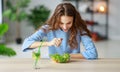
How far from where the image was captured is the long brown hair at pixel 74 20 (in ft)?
8.61

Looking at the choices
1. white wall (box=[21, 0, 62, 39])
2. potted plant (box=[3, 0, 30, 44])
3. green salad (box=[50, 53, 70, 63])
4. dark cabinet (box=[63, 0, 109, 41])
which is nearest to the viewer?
green salad (box=[50, 53, 70, 63])

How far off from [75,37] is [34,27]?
496 cm

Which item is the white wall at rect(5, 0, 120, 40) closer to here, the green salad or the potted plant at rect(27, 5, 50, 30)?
the potted plant at rect(27, 5, 50, 30)

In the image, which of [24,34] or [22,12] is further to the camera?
[24,34]

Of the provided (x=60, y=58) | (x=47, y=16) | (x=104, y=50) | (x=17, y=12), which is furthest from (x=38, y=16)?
(x=60, y=58)

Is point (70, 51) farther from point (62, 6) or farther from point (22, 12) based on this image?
point (22, 12)

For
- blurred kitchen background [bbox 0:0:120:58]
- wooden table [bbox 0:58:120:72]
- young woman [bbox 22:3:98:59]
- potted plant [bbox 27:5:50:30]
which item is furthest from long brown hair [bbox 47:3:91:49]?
potted plant [bbox 27:5:50:30]

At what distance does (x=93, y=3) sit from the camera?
833 cm

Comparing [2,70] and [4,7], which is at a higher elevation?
[4,7]

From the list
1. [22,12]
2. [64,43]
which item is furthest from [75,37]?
[22,12]

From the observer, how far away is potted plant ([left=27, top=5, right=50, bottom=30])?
7.50 metres

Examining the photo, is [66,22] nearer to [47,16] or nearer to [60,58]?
[60,58]

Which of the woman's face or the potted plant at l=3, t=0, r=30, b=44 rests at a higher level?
the potted plant at l=3, t=0, r=30, b=44

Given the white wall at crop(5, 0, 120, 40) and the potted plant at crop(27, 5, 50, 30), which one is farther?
the white wall at crop(5, 0, 120, 40)
